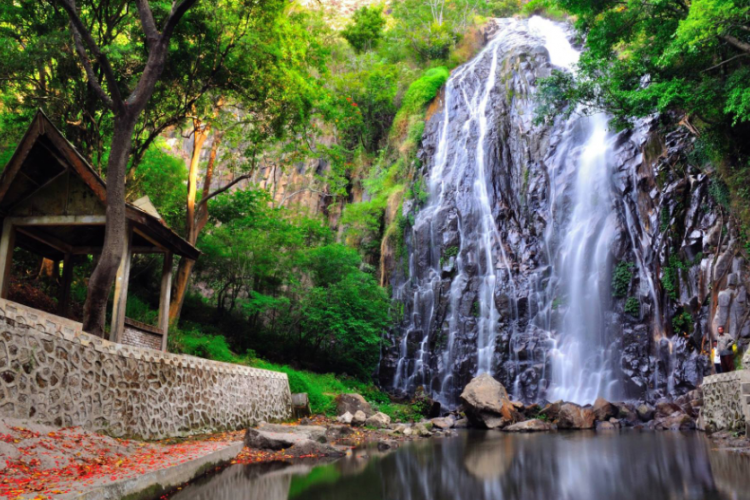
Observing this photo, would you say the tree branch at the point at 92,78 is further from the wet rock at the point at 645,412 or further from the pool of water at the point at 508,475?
the wet rock at the point at 645,412

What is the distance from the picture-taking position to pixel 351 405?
1522 centimetres

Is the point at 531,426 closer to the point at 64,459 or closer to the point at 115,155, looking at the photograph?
the point at 64,459

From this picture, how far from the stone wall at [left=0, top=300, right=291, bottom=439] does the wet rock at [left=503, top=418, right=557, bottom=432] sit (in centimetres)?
746

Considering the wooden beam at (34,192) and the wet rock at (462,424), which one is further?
the wet rock at (462,424)

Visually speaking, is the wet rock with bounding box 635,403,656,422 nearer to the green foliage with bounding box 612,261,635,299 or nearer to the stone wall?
the green foliage with bounding box 612,261,635,299

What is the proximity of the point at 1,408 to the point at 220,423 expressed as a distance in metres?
5.79

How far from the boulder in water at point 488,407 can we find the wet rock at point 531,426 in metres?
0.47

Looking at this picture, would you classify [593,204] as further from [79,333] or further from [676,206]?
[79,333]

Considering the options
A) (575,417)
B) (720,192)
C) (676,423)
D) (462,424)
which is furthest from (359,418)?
(720,192)

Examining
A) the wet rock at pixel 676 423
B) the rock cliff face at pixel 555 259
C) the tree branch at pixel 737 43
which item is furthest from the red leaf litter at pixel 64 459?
the tree branch at pixel 737 43

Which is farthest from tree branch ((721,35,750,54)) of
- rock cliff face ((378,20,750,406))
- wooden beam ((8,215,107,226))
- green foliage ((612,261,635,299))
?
wooden beam ((8,215,107,226))

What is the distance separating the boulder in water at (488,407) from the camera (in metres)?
14.4

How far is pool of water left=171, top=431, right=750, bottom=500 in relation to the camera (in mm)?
5824

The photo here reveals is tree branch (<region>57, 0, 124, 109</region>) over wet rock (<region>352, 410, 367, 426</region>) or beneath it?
over
